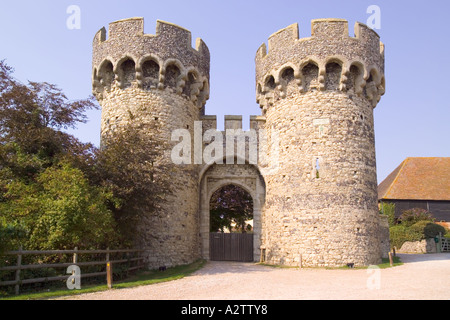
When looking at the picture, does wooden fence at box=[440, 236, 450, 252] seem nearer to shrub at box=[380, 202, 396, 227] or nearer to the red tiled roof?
shrub at box=[380, 202, 396, 227]

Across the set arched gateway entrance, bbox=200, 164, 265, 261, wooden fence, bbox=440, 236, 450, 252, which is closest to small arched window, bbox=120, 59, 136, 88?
arched gateway entrance, bbox=200, 164, 265, 261

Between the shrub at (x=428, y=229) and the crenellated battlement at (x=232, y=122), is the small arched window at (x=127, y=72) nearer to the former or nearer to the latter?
the crenellated battlement at (x=232, y=122)

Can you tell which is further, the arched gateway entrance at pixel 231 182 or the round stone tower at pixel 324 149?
the arched gateway entrance at pixel 231 182

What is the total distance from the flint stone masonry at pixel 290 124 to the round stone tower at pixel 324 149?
39mm

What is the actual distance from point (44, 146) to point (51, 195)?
2916 mm

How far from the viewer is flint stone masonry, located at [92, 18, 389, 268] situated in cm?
1516

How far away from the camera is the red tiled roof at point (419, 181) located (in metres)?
29.5

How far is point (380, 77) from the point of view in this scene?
16891 mm

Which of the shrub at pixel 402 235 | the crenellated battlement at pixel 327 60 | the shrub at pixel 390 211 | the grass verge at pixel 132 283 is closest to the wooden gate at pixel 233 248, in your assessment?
the grass verge at pixel 132 283

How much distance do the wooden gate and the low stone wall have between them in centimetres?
1331

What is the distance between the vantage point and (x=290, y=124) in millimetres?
16438

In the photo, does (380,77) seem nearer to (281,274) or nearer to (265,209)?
(265,209)

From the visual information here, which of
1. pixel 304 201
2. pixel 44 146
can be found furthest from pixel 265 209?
pixel 44 146

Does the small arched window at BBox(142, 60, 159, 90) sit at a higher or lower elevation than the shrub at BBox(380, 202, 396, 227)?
higher
